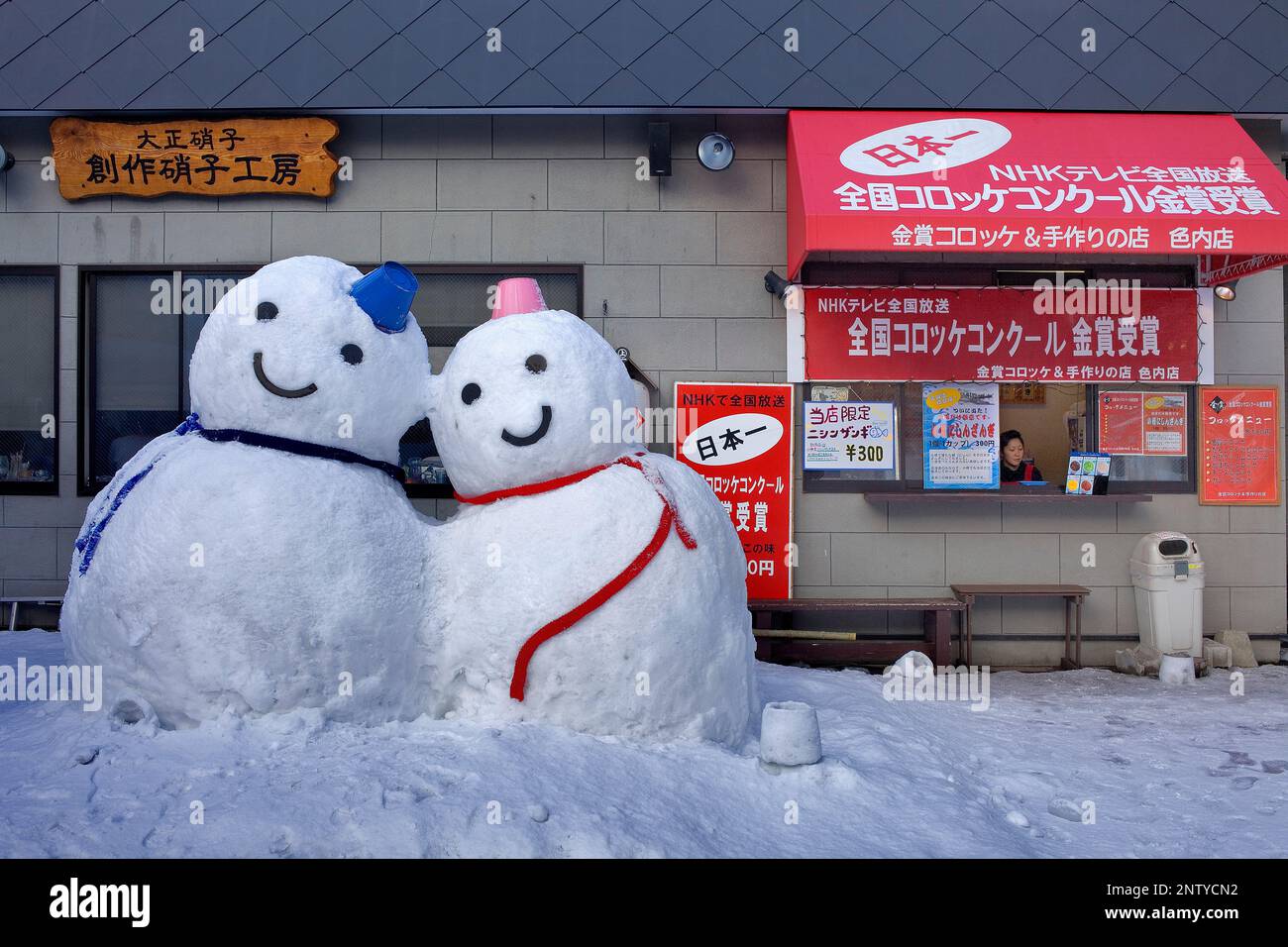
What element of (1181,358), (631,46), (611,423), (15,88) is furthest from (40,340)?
(1181,358)

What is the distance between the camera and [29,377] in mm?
6586

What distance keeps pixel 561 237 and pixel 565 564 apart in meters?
3.68

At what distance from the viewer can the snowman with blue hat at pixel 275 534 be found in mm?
3201

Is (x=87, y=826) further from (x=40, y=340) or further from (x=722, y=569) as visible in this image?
(x=40, y=340)

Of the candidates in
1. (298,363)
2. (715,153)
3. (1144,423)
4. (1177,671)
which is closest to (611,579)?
(298,363)

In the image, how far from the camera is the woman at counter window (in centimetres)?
670

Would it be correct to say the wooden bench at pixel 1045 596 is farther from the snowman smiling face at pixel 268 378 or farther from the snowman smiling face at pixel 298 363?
the snowman smiling face at pixel 268 378

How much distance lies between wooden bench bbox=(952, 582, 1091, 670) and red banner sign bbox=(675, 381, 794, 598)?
1.31 m

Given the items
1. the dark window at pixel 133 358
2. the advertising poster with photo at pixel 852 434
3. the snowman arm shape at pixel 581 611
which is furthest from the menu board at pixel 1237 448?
the dark window at pixel 133 358

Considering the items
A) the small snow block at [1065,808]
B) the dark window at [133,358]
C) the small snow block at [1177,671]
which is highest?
the dark window at [133,358]

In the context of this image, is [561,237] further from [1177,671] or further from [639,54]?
[1177,671]

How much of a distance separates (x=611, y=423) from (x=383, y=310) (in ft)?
3.47

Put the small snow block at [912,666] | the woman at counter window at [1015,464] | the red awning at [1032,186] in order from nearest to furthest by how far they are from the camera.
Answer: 1. the red awning at [1032,186]
2. the small snow block at [912,666]
3. the woman at counter window at [1015,464]

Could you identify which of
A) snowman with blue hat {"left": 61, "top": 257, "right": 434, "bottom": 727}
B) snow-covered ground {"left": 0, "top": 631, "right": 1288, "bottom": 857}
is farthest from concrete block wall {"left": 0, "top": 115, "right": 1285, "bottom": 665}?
snowman with blue hat {"left": 61, "top": 257, "right": 434, "bottom": 727}
